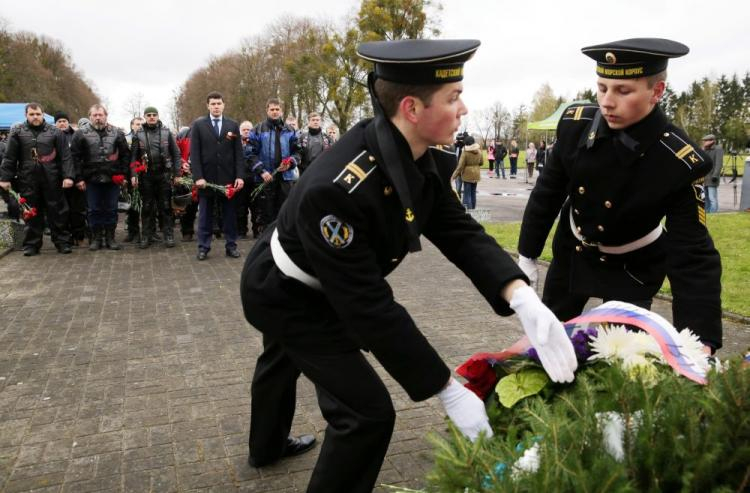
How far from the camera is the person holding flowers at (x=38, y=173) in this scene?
9.71 metres

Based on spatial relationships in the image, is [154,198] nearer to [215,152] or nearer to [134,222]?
[134,222]

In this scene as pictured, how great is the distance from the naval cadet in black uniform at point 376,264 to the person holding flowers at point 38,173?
28.1 ft

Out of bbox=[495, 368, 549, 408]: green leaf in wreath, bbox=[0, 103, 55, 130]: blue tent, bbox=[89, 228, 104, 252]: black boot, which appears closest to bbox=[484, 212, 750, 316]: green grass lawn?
bbox=[495, 368, 549, 408]: green leaf in wreath

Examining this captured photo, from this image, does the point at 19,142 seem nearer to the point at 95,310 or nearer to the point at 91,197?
the point at 91,197

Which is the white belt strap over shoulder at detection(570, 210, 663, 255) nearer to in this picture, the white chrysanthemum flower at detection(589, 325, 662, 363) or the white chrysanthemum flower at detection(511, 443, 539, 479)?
the white chrysanthemum flower at detection(589, 325, 662, 363)

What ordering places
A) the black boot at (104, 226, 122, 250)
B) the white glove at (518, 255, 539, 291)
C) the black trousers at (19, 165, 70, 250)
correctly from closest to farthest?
the white glove at (518, 255, 539, 291) < the black trousers at (19, 165, 70, 250) < the black boot at (104, 226, 122, 250)

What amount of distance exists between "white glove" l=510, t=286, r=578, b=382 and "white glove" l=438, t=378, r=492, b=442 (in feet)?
0.85

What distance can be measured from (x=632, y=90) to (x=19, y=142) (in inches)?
371

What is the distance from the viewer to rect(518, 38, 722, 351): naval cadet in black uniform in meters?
2.76

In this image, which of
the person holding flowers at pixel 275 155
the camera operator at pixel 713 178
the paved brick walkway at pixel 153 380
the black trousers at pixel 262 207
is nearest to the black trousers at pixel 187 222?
the black trousers at pixel 262 207

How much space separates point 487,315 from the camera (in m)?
6.50

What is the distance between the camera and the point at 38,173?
388 inches

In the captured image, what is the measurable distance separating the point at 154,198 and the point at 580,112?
28.3ft

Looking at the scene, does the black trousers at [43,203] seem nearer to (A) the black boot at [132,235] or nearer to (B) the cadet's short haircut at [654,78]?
(A) the black boot at [132,235]
